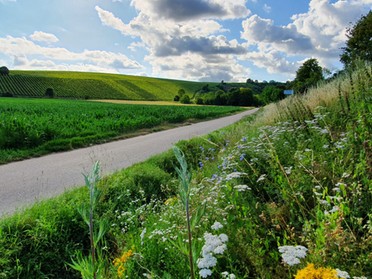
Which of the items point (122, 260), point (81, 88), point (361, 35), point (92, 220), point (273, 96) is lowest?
point (122, 260)

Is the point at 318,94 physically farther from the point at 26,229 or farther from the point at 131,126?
the point at 131,126

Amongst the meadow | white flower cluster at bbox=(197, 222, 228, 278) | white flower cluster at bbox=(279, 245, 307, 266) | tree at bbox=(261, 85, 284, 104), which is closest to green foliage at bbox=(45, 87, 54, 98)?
tree at bbox=(261, 85, 284, 104)

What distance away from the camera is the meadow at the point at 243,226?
2232 mm

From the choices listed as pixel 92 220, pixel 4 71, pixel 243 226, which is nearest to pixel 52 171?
pixel 243 226

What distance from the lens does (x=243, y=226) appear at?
318cm

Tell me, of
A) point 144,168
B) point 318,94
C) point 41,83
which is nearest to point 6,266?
point 144,168

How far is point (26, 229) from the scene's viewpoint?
458cm

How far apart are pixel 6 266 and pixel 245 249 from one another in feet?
9.92

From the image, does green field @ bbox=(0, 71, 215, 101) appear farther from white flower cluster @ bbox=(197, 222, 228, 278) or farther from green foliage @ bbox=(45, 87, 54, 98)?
white flower cluster @ bbox=(197, 222, 228, 278)

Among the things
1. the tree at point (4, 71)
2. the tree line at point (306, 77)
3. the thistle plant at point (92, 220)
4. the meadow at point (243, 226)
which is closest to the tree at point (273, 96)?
the tree line at point (306, 77)

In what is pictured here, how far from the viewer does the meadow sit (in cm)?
223

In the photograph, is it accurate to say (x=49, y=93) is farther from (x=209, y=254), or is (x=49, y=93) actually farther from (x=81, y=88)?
(x=209, y=254)

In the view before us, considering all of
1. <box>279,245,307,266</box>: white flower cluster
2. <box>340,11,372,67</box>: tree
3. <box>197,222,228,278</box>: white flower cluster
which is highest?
<box>340,11,372,67</box>: tree

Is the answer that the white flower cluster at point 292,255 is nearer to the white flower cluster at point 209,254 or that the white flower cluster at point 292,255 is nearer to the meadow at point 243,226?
the meadow at point 243,226
